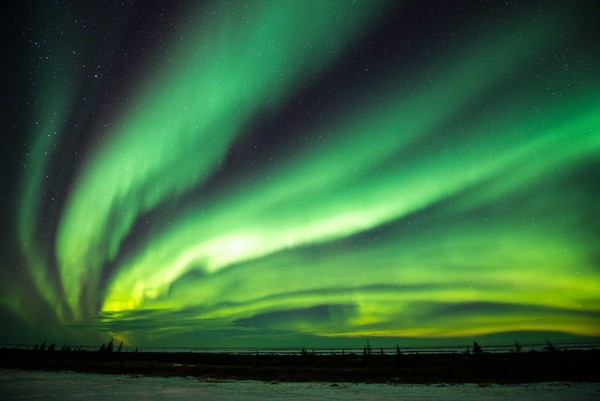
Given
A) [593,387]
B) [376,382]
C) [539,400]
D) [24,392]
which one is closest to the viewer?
[539,400]

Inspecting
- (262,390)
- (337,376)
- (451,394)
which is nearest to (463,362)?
(337,376)

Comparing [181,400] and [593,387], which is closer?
[181,400]

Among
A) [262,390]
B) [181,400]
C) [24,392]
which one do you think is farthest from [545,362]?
[24,392]

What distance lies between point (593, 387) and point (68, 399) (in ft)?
140

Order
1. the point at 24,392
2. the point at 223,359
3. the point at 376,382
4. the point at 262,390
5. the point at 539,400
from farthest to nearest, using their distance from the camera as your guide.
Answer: the point at 223,359 → the point at 376,382 → the point at 262,390 → the point at 24,392 → the point at 539,400

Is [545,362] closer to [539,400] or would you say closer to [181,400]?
[539,400]

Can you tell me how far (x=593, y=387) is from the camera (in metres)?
27.8

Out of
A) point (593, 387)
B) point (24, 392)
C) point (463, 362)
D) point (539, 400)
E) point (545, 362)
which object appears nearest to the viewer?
point (539, 400)

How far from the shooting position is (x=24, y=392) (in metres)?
25.7

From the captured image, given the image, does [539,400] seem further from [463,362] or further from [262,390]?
[463,362]

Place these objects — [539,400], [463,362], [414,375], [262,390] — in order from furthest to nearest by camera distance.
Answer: [463,362], [414,375], [262,390], [539,400]

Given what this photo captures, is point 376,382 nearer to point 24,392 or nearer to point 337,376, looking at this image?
point 337,376

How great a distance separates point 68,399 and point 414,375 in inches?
1433

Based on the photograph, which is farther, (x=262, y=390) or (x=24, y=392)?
(x=262, y=390)
